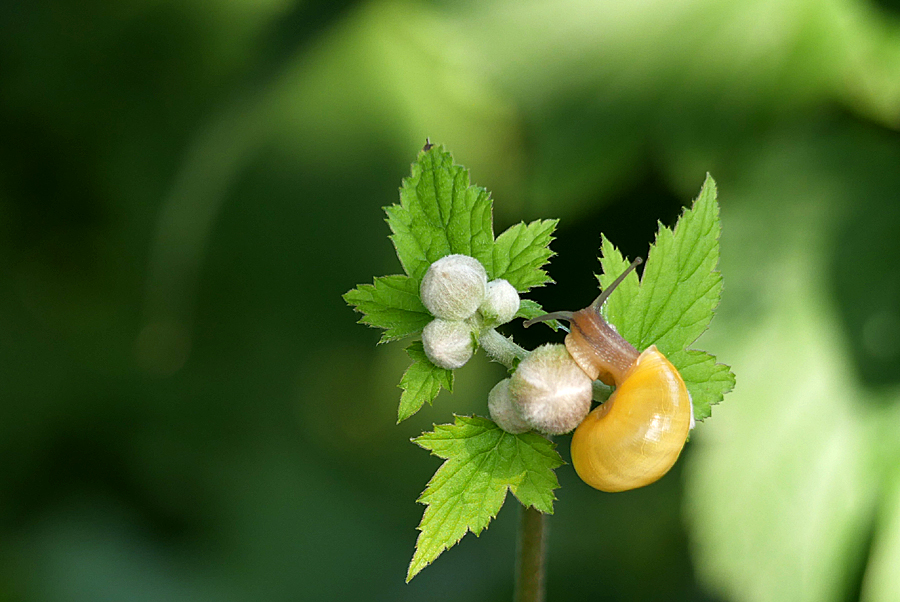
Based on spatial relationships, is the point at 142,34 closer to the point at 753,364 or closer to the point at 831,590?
the point at 753,364

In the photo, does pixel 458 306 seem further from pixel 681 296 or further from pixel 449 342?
pixel 681 296

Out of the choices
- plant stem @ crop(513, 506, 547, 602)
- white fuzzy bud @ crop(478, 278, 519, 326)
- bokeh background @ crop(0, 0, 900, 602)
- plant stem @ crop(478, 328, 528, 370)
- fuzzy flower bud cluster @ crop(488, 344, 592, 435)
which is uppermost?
bokeh background @ crop(0, 0, 900, 602)

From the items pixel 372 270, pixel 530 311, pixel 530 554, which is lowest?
pixel 530 554

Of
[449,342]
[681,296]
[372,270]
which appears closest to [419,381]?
[449,342]

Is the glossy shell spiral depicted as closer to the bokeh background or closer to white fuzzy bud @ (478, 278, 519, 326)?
white fuzzy bud @ (478, 278, 519, 326)

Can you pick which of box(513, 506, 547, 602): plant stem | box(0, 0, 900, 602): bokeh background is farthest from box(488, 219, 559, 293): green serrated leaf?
box(0, 0, 900, 602): bokeh background

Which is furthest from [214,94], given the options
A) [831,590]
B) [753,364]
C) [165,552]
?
[831,590]

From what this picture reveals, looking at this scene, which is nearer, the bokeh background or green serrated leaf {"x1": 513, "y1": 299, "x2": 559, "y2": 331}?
green serrated leaf {"x1": 513, "y1": 299, "x2": 559, "y2": 331}

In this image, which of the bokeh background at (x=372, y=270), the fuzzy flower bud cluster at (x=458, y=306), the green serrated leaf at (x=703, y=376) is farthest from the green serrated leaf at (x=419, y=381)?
the bokeh background at (x=372, y=270)
